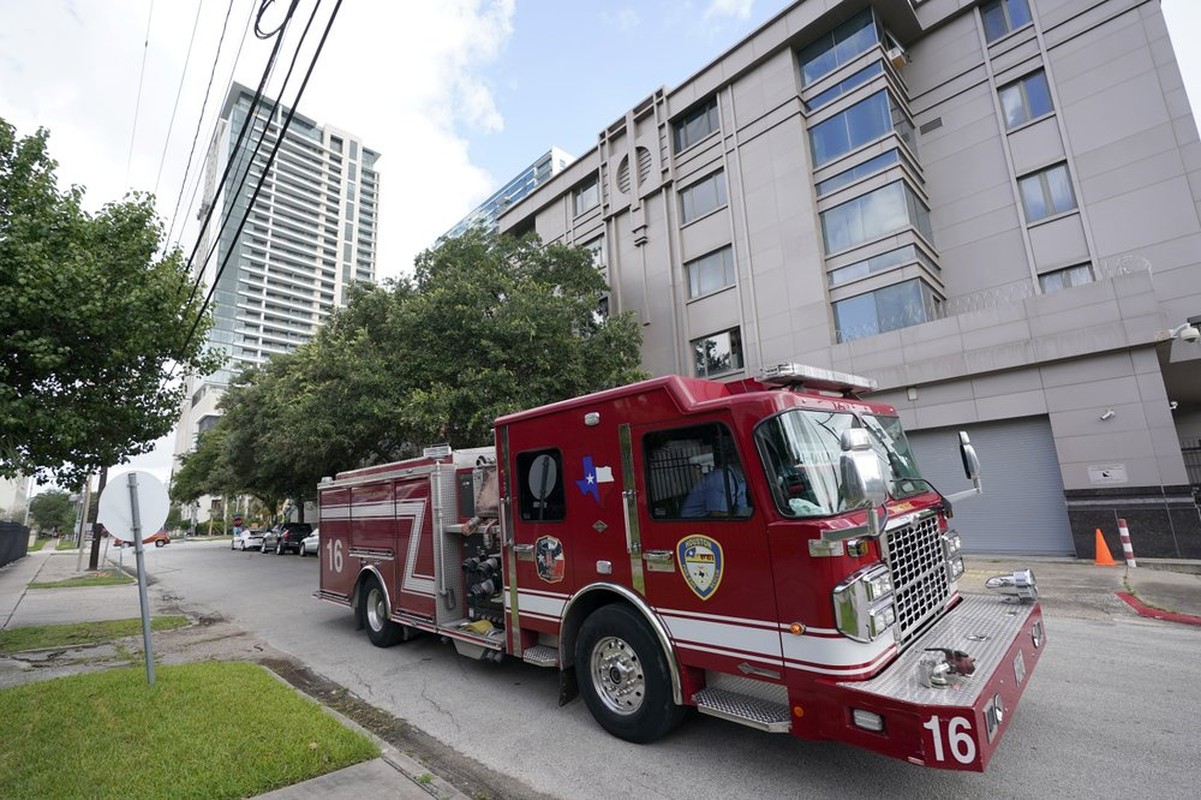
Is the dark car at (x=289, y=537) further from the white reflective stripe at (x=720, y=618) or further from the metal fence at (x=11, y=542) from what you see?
the white reflective stripe at (x=720, y=618)

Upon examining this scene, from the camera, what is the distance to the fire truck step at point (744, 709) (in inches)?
140

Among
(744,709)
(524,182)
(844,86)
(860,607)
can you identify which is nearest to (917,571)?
(860,607)

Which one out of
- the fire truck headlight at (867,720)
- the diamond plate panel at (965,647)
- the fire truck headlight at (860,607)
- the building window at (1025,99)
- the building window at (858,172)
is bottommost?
the fire truck headlight at (867,720)

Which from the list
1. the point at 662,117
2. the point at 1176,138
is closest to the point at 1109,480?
the point at 1176,138

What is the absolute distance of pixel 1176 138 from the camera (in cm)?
1489

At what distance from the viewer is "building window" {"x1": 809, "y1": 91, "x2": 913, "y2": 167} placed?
18422 millimetres

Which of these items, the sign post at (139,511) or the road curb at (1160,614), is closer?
the sign post at (139,511)

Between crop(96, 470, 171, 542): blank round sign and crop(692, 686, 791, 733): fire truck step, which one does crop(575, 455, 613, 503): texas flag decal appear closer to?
crop(692, 686, 791, 733): fire truck step

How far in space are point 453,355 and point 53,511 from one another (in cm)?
13485

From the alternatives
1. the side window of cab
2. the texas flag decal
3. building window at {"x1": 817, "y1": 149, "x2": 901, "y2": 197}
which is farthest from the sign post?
building window at {"x1": 817, "y1": 149, "x2": 901, "y2": 197}

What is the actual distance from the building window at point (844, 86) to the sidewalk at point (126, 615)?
21973 millimetres

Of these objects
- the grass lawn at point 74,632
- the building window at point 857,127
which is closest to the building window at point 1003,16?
the building window at point 857,127

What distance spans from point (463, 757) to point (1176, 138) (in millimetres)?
21292

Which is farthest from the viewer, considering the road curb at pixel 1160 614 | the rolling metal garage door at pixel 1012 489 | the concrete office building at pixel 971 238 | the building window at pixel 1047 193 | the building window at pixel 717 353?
the building window at pixel 717 353
